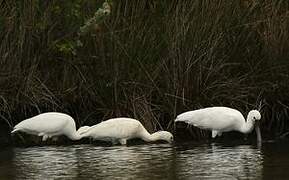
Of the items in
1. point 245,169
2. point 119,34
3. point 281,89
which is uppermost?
point 119,34

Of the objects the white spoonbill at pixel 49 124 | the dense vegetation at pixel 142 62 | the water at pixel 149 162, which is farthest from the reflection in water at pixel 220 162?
the white spoonbill at pixel 49 124

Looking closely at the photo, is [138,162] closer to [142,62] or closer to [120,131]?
[120,131]

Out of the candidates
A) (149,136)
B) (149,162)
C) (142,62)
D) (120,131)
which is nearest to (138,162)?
(149,162)

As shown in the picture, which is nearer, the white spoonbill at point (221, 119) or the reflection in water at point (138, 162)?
the reflection in water at point (138, 162)

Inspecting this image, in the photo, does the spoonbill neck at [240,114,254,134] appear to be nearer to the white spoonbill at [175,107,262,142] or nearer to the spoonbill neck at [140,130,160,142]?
the white spoonbill at [175,107,262,142]

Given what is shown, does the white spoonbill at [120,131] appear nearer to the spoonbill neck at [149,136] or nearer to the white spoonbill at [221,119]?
the spoonbill neck at [149,136]

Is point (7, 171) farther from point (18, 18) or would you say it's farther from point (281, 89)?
point (281, 89)

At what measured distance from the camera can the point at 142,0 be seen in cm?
1650

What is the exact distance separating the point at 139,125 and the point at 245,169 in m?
3.37

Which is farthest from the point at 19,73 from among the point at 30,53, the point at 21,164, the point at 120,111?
the point at 21,164

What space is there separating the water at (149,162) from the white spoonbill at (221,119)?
0.39 m

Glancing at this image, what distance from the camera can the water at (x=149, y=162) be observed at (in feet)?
36.6

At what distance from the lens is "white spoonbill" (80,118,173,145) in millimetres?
14391

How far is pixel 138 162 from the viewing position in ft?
40.2
